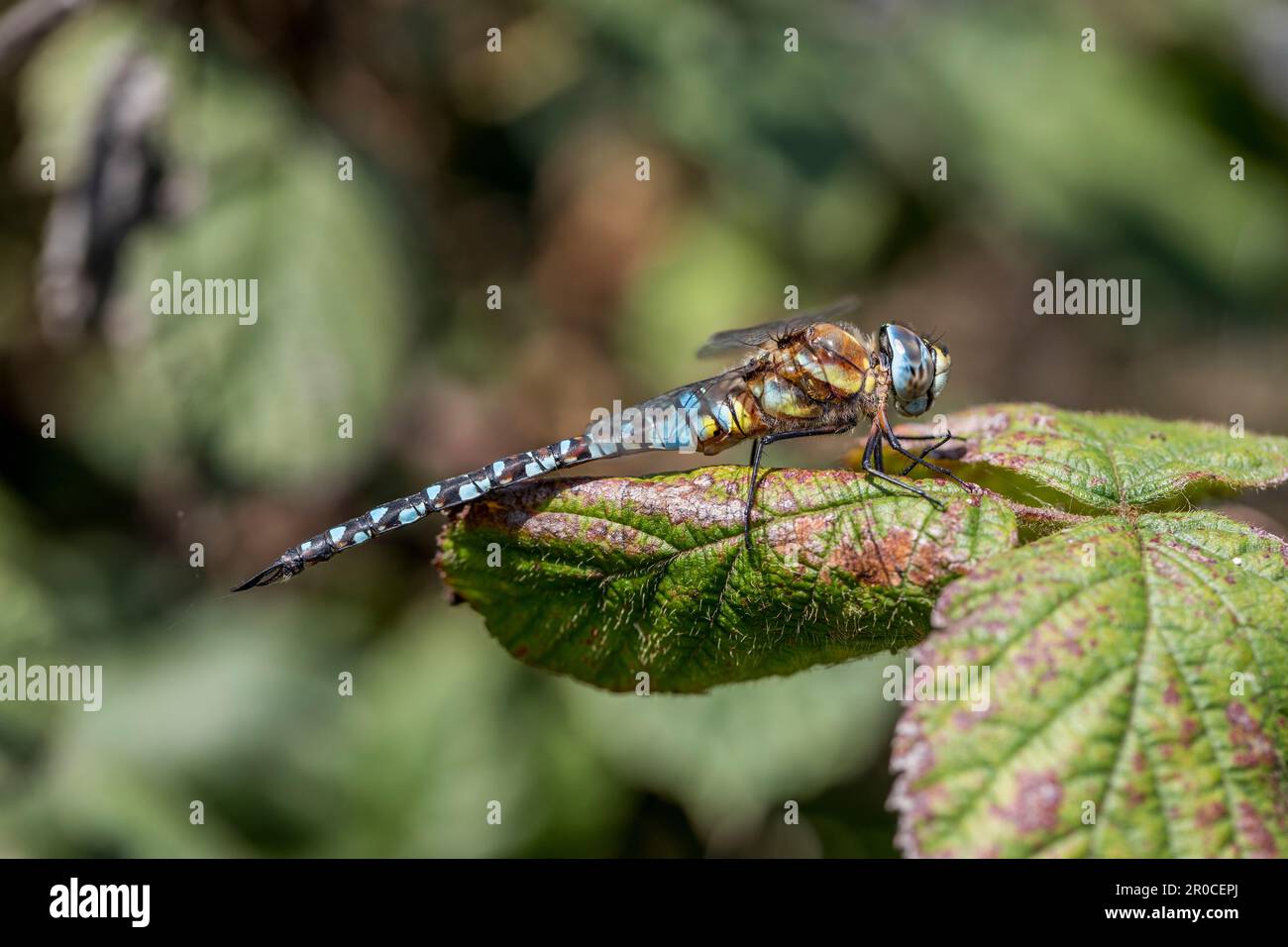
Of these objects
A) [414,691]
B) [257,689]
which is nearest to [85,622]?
[257,689]

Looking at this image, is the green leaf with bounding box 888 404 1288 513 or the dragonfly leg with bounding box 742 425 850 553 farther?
the green leaf with bounding box 888 404 1288 513

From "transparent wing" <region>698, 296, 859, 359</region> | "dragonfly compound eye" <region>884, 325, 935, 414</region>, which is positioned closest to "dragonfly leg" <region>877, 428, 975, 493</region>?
"dragonfly compound eye" <region>884, 325, 935, 414</region>

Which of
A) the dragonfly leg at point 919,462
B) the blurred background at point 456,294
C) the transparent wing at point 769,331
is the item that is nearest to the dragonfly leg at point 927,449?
A: the dragonfly leg at point 919,462

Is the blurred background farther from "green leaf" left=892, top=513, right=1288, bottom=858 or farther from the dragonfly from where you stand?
"green leaf" left=892, top=513, right=1288, bottom=858

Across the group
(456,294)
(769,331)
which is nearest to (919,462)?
(769,331)

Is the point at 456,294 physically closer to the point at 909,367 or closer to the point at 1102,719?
the point at 909,367

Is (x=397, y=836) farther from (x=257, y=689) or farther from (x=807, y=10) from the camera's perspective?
(x=807, y=10)
